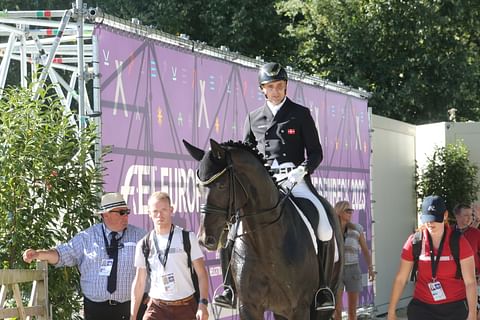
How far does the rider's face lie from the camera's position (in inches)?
304

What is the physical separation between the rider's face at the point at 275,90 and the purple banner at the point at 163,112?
5.14ft

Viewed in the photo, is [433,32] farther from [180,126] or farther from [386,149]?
[180,126]

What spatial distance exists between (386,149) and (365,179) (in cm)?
159

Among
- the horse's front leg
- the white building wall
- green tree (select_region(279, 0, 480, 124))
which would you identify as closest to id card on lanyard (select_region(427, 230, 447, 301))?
the horse's front leg

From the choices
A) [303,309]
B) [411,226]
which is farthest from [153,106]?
[411,226]

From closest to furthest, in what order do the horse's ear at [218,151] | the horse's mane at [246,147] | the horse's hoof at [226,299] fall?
1. the horse's ear at [218,151]
2. the horse's mane at [246,147]
3. the horse's hoof at [226,299]

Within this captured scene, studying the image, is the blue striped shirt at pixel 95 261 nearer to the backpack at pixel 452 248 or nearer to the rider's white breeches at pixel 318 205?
the rider's white breeches at pixel 318 205

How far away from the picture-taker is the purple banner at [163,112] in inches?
336

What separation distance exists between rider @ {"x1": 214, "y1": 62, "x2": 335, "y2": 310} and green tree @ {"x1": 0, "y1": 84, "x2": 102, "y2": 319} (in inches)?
53.3

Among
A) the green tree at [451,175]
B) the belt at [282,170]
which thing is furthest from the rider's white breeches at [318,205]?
the green tree at [451,175]

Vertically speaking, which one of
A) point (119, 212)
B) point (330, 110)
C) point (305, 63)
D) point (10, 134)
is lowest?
point (119, 212)

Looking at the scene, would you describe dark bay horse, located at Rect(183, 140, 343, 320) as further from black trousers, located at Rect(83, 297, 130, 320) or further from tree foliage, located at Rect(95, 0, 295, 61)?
tree foliage, located at Rect(95, 0, 295, 61)

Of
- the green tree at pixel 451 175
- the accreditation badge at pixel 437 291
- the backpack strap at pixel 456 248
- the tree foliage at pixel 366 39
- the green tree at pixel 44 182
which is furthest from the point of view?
the tree foliage at pixel 366 39

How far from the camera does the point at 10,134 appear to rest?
710 cm
